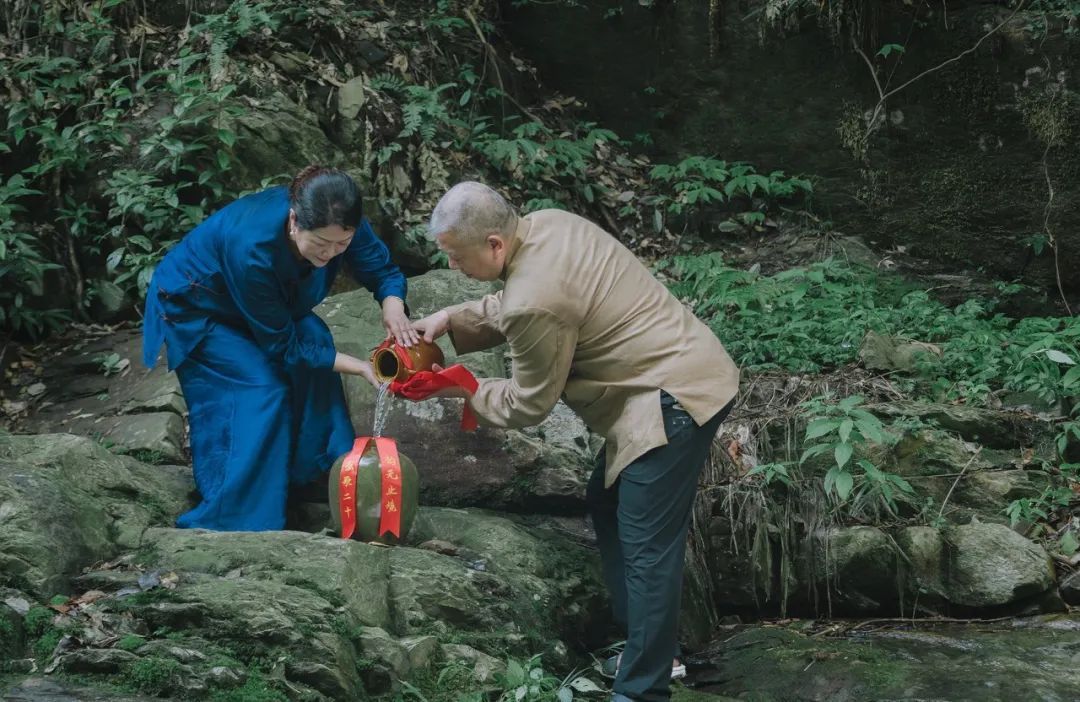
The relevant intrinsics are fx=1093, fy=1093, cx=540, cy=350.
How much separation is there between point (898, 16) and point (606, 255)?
17.3 ft

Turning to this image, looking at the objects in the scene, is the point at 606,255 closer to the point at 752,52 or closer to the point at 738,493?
the point at 738,493

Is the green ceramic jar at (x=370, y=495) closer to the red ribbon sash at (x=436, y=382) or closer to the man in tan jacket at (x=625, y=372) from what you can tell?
the red ribbon sash at (x=436, y=382)

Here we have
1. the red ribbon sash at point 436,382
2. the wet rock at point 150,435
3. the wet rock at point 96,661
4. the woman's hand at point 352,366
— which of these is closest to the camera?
the wet rock at point 96,661

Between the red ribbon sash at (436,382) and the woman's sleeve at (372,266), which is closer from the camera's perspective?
the red ribbon sash at (436,382)

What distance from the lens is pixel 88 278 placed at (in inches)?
261

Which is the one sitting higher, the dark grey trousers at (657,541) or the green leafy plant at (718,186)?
the green leafy plant at (718,186)

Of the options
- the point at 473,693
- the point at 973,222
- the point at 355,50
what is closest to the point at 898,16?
the point at 973,222

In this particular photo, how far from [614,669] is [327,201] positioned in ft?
6.44

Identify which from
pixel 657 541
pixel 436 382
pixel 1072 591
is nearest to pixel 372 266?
pixel 436 382

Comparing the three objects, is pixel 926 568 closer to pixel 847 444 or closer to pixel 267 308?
pixel 847 444

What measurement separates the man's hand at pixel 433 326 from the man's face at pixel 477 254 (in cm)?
59

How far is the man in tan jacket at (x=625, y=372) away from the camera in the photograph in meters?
3.34

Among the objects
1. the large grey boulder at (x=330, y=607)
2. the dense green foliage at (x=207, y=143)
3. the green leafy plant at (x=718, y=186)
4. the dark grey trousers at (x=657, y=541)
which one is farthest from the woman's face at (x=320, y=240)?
the green leafy plant at (x=718, y=186)

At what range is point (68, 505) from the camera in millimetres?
3607
